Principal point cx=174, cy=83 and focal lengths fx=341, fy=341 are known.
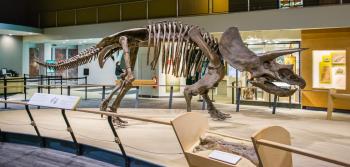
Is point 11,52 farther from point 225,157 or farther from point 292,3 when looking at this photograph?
point 225,157

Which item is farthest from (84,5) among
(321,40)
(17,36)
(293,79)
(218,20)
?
(293,79)

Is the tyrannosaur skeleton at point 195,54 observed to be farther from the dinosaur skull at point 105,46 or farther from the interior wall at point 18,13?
the interior wall at point 18,13

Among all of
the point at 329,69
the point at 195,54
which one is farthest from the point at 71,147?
the point at 329,69

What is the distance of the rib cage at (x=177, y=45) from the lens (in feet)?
21.7

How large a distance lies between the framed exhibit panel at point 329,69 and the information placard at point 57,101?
805cm

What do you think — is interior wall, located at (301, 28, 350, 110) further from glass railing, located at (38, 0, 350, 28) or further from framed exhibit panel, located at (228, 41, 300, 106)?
glass railing, located at (38, 0, 350, 28)

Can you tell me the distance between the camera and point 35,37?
1852 centimetres

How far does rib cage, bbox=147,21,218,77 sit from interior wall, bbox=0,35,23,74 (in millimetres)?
14215

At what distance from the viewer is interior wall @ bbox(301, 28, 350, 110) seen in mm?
Answer: 9820

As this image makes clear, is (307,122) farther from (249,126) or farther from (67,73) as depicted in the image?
Answer: (67,73)

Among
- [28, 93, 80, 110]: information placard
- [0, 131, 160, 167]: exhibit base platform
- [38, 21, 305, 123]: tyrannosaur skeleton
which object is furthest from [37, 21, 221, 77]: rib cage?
→ [0, 131, 160, 167]: exhibit base platform

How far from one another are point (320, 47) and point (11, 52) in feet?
51.7

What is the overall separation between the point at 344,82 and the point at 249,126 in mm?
4866

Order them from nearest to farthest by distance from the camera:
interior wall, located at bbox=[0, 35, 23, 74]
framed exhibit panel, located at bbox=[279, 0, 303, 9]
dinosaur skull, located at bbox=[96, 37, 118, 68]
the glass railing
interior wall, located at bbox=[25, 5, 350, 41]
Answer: dinosaur skull, located at bbox=[96, 37, 118, 68] → interior wall, located at bbox=[25, 5, 350, 41] → framed exhibit panel, located at bbox=[279, 0, 303, 9] → the glass railing → interior wall, located at bbox=[0, 35, 23, 74]
